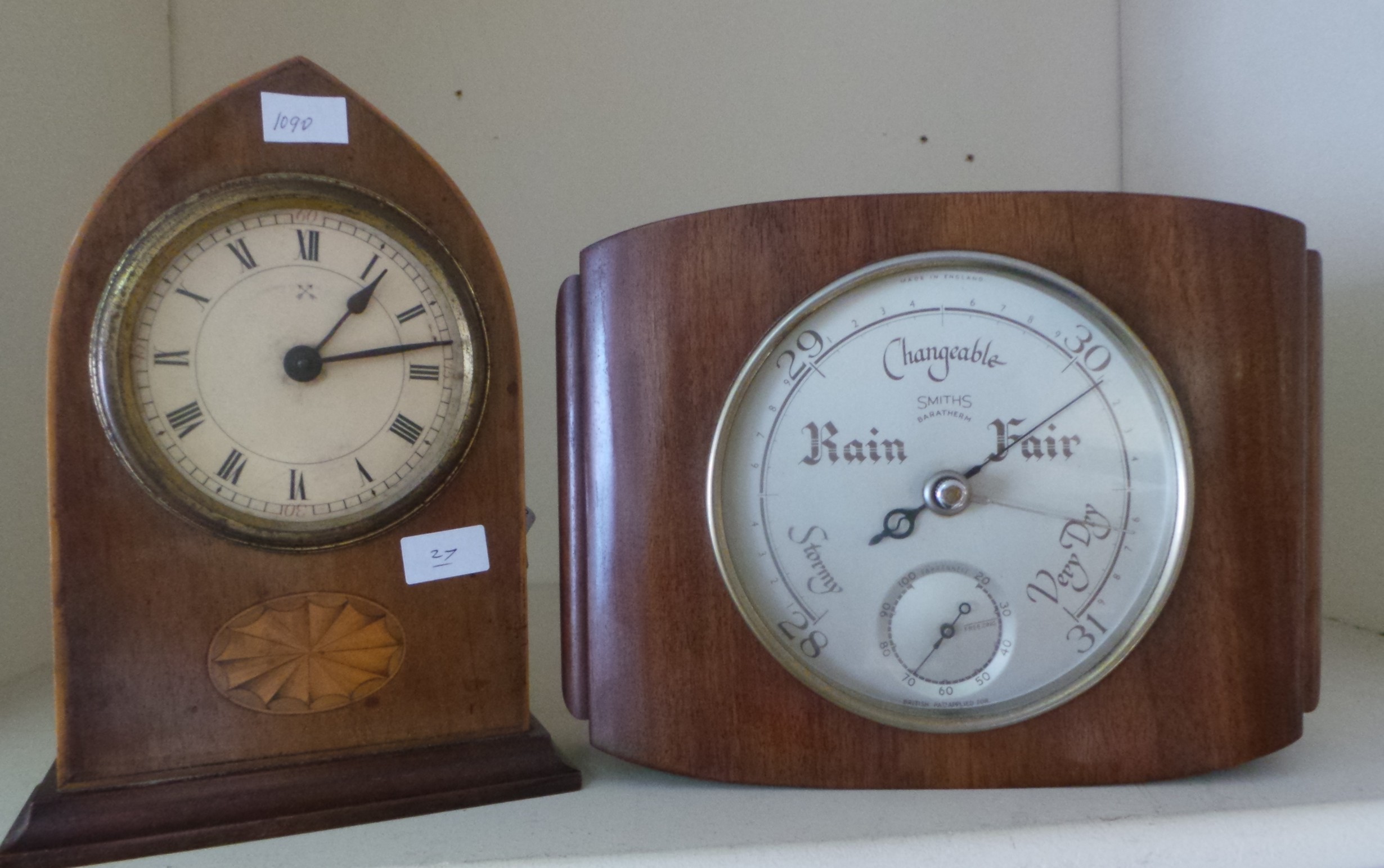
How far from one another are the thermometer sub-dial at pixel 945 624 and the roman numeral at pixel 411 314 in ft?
1.24

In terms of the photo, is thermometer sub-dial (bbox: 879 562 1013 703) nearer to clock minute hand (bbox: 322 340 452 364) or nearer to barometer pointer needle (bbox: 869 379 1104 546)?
barometer pointer needle (bbox: 869 379 1104 546)

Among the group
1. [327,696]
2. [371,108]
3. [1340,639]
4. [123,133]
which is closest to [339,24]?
[123,133]

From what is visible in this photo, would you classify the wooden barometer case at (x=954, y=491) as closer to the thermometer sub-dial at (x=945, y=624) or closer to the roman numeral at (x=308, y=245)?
the thermometer sub-dial at (x=945, y=624)

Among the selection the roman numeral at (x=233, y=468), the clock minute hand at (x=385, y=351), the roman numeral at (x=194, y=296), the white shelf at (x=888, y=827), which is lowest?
the white shelf at (x=888, y=827)

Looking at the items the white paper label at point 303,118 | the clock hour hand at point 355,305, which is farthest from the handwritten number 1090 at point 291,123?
the clock hour hand at point 355,305

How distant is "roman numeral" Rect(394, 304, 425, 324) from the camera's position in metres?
0.65

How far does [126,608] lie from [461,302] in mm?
288

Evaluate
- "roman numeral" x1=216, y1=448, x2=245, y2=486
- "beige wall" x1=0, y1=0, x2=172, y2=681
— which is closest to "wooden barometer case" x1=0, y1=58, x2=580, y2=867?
"roman numeral" x1=216, y1=448, x2=245, y2=486

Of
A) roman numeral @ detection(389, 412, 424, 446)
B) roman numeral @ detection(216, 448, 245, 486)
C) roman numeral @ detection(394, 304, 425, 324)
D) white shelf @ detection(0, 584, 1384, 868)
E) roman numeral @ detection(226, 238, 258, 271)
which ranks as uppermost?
roman numeral @ detection(226, 238, 258, 271)

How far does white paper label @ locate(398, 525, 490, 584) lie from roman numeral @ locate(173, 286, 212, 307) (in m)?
0.20

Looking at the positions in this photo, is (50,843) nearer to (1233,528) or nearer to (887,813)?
(887,813)

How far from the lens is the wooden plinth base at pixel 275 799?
1.88ft

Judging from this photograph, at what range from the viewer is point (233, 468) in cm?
62

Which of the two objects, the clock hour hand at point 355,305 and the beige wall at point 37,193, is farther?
the beige wall at point 37,193
